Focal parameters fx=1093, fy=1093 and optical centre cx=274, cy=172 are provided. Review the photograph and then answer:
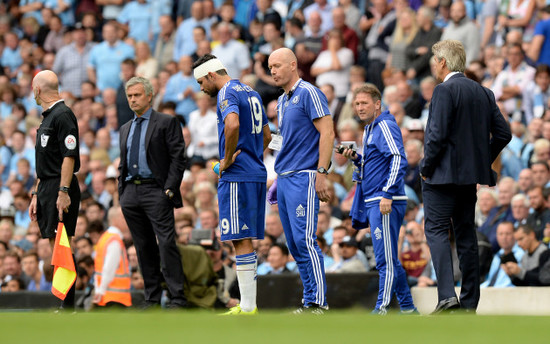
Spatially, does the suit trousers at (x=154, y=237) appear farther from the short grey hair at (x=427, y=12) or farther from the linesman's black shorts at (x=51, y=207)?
the short grey hair at (x=427, y=12)

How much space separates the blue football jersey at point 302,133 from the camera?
9.55m

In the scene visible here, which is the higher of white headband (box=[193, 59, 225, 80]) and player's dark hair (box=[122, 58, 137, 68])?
player's dark hair (box=[122, 58, 137, 68])

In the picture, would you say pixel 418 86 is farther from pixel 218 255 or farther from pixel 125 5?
pixel 125 5

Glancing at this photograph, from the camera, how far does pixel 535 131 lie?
14.7m

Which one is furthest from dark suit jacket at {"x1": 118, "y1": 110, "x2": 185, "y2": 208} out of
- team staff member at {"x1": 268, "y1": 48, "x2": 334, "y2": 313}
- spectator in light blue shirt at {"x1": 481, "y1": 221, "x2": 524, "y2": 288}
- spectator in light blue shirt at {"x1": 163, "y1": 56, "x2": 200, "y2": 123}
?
spectator in light blue shirt at {"x1": 163, "y1": 56, "x2": 200, "y2": 123}

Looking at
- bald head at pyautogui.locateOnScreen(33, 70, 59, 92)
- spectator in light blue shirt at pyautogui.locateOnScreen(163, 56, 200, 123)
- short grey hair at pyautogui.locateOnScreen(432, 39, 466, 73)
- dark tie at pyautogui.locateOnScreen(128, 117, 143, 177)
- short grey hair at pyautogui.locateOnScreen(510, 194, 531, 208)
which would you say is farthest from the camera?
spectator in light blue shirt at pyautogui.locateOnScreen(163, 56, 200, 123)

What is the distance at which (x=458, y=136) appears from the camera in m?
8.94

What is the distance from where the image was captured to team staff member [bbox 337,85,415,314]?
9.83 m

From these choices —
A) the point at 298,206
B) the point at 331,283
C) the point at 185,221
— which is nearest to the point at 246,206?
the point at 298,206

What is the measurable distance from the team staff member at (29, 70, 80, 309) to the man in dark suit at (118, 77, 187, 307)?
0.69 m

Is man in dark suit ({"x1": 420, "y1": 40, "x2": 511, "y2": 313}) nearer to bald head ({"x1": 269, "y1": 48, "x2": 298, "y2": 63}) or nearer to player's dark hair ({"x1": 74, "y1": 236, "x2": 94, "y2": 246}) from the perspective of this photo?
bald head ({"x1": 269, "y1": 48, "x2": 298, "y2": 63})

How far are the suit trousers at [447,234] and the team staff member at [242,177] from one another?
4.87 feet

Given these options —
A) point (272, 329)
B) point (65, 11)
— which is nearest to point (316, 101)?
point (272, 329)

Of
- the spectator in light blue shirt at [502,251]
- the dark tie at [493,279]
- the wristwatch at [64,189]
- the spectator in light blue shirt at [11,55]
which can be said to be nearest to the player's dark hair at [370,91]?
the wristwatch at [64,189]
